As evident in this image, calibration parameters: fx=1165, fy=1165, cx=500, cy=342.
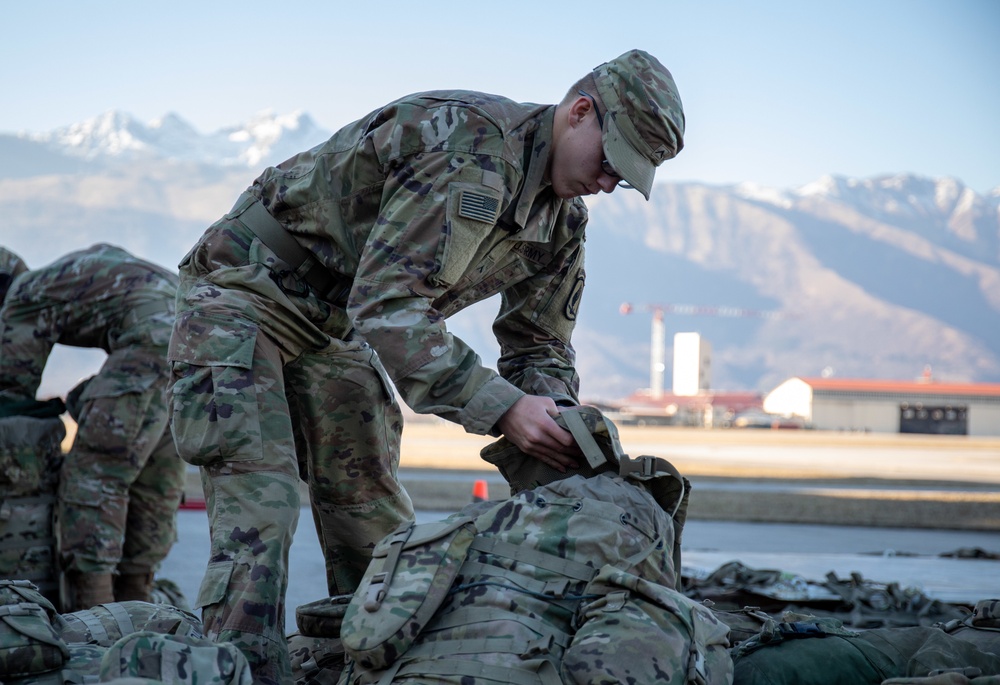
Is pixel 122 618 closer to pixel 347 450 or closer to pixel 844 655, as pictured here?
pixel 347 450

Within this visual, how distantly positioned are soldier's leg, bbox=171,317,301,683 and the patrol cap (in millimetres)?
1196

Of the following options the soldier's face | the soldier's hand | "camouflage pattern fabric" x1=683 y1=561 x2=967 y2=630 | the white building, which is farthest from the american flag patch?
the white building

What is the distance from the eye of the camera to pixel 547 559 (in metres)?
2.78

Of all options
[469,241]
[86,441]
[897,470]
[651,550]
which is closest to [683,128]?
[469,241]

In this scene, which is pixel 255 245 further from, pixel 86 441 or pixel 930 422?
pixel 930 422

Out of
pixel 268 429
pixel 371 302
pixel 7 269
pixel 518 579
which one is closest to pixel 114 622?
pixel 268 429

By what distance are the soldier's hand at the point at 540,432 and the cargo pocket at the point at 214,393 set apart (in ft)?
2.50

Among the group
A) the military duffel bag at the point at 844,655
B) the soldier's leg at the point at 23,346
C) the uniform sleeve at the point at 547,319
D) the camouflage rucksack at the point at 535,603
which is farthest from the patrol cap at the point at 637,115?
the soldier's leg at the point at 23,346

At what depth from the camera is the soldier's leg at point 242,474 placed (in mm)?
3148

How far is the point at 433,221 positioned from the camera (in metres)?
3.15

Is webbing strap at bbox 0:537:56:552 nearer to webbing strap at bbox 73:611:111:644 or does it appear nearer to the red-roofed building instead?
webbing strap at bbox 73:611:111:644

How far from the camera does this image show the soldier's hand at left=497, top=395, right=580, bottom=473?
9.88ft

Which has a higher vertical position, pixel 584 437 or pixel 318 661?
pixel 584 437

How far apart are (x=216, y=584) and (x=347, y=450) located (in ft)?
2.57
